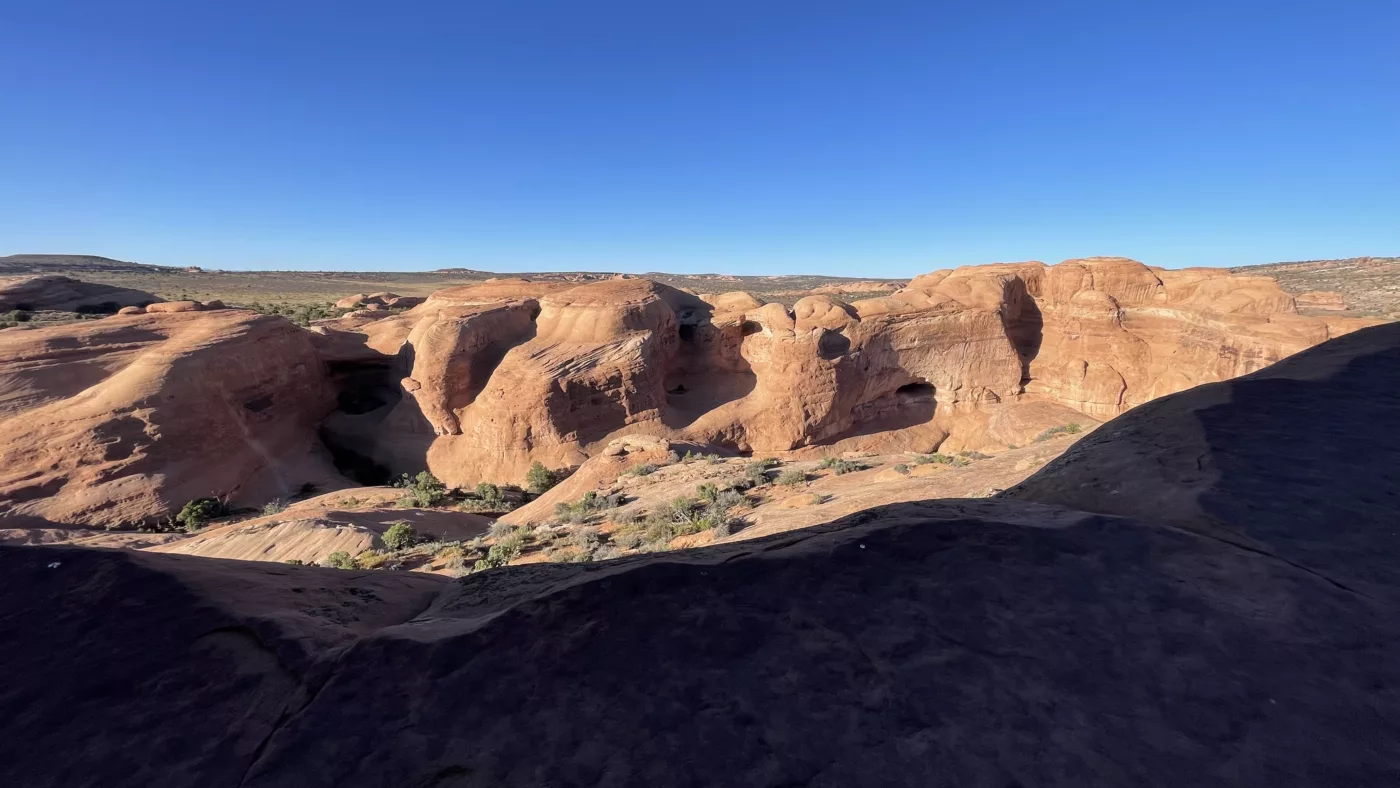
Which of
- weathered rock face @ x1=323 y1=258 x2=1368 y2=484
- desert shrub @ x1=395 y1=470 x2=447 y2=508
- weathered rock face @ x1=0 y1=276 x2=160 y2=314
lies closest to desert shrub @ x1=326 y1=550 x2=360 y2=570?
desert shrub @ x1=395 y1=470 x2=447 y2=508

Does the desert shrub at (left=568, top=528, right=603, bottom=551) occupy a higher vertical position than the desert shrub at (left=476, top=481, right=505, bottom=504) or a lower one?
higher

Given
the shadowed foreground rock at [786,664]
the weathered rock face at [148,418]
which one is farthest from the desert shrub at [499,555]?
the weathered rock face at [148,418]

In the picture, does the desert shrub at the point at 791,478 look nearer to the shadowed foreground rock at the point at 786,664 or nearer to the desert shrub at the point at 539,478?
the desert shrub at the point at 539,478

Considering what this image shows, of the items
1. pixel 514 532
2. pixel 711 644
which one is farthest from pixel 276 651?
pixel 514 532

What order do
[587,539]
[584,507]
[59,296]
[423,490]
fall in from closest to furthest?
[587,539] → [584,507] → [423,490] → [59,296]

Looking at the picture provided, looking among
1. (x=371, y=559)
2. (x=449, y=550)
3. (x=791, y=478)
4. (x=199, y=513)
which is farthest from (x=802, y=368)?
(x=199, y=513)

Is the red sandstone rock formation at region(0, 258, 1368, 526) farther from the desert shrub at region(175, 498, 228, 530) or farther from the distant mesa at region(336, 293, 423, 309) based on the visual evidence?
the distant mesa at region(336, 293, 423, 309)

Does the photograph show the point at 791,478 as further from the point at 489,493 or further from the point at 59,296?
the point at 59,296

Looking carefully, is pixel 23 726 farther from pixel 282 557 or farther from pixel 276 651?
pixel 282 557

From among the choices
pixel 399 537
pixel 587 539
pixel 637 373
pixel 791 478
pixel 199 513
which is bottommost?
pixel 199 513
